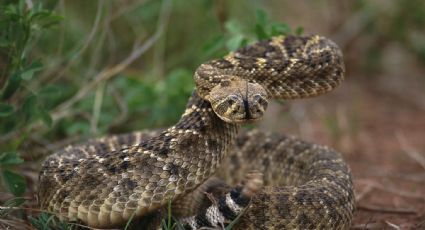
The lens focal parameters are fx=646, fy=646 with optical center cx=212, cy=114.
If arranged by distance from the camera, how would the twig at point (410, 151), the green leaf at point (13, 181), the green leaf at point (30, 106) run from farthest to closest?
the twig at point (410, 151) → the green leaf at point (30, 106) → the green leaf at point (13, 181)

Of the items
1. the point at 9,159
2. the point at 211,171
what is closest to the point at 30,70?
the point at 9,159

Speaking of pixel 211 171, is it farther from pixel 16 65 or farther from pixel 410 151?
pixel 410 151

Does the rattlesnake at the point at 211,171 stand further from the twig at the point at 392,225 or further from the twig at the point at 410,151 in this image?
the twig at the point at 410,151

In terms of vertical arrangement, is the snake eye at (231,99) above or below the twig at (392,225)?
above

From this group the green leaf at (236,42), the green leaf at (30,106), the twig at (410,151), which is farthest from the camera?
the twig at (410,151)

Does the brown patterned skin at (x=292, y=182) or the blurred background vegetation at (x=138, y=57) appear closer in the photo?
the brown patterned skin at (x=292, y=182)

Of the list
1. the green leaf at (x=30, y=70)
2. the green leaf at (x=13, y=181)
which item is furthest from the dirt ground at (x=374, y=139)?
the green leaf at (x=30, y=70)

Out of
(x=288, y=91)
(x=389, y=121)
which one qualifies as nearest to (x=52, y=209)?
(x=288, y=91)
